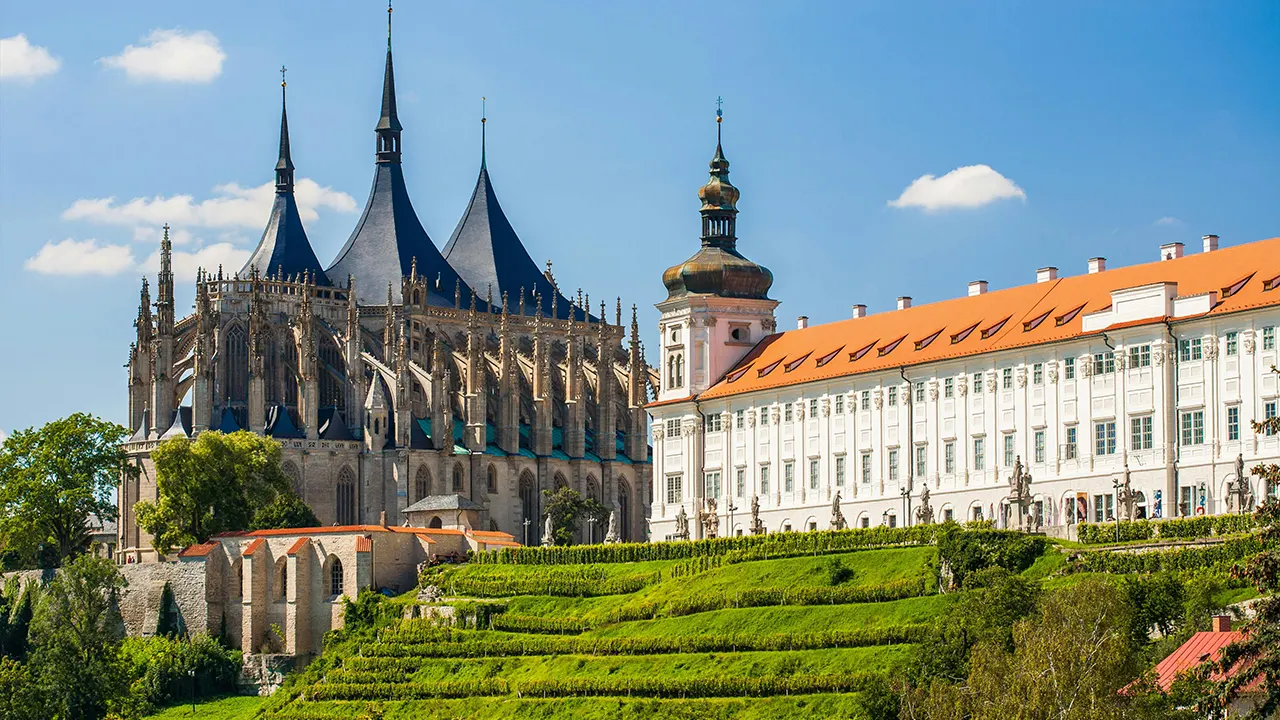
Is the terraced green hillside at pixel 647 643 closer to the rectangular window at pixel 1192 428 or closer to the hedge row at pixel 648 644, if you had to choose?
the hedge row at pixel 648 644

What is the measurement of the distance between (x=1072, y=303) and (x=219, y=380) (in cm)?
4733

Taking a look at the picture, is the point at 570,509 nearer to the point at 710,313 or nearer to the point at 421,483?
the point at 421,483

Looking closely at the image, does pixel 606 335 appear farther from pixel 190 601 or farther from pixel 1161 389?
pixel 1161 389

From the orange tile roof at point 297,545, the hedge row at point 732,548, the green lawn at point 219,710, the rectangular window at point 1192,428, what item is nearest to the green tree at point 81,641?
the green lawn at point 219,710

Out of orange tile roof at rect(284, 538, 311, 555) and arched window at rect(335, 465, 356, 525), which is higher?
arched window at rect(335, 465, 356, 525)

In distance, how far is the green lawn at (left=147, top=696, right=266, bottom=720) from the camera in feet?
301

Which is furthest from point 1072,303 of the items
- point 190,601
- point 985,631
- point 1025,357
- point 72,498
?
point 72,498

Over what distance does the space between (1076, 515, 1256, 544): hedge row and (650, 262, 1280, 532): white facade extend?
292 centimetres

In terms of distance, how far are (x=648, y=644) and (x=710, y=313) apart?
24302 millimetres

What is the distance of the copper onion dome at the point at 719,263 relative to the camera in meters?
100

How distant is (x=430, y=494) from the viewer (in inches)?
4722

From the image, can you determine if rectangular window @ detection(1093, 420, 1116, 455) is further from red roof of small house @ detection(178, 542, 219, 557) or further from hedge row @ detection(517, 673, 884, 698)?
red roof of small house @ detection(178, 542, 219, 557)

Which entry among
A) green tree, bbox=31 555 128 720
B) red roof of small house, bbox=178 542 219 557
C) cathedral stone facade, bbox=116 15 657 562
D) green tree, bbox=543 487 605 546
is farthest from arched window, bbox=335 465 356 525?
green tree, bbox=31 555 128 720

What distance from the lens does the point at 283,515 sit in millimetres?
103625
